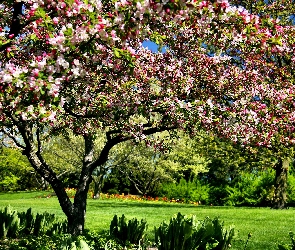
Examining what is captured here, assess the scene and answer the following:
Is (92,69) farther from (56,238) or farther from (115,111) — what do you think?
(56,238)

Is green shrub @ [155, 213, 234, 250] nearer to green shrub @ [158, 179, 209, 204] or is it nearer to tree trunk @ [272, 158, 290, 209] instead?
tree trunk @ [272, 158, 290, 209]

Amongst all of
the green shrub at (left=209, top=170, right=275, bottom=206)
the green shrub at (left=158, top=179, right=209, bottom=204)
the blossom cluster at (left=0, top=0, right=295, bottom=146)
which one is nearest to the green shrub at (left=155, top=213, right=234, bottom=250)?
the blossom cluster at (left=0, top=0, right=295, bottom=146)

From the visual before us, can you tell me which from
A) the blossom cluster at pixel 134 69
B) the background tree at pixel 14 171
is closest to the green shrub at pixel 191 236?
the blossom cluster at pixel 134 69

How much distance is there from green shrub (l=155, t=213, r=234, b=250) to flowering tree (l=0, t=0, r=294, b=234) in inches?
75.4

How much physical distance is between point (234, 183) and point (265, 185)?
3.86 metres

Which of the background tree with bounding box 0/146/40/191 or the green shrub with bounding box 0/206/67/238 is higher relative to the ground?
the background tree with bounding box 0/146/40/191

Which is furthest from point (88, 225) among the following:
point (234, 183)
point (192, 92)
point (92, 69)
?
point (234, 183)

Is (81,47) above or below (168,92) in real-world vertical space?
below

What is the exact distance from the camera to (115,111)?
7148 millimetres

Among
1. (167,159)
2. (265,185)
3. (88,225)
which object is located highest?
(167,159)

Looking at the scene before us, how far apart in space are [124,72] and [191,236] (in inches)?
112

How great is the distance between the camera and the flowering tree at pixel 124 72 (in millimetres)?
3723

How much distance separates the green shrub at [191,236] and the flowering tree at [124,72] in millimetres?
1915

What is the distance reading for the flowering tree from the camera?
3723 mm
